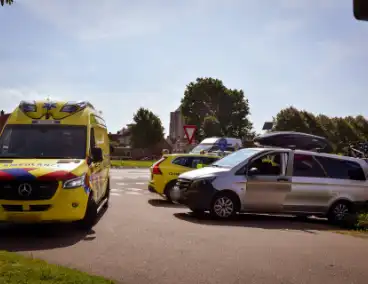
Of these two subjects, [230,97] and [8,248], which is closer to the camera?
[8,248]

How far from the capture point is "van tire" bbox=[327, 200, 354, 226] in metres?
11.9

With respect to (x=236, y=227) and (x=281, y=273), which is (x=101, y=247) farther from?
(x=236, y=227)

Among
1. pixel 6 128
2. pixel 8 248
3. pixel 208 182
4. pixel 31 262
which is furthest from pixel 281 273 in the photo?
pixel 6 128

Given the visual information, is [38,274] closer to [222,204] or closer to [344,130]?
[222,204]

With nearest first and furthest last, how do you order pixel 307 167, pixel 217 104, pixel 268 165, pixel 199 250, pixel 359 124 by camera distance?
pixel 199 250 → pixel 268 165 → pixel 307 167 → pixel 359 124 → pixel 217 104

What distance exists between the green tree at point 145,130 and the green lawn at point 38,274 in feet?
311

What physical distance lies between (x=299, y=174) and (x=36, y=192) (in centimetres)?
626

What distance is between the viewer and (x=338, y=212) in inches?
470

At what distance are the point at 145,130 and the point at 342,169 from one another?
296 ft

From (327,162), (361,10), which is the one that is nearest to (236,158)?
(327,162)

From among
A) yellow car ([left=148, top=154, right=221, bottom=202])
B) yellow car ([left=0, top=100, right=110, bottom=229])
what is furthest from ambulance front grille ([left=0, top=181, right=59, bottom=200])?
yellow car ([left=148, top=154, right=221, bottom=202])

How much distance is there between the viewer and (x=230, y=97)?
8194cm

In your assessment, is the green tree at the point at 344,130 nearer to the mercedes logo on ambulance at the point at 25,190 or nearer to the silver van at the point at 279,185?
the silver van at the point at 279,185

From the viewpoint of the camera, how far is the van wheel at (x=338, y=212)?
1188 cm
